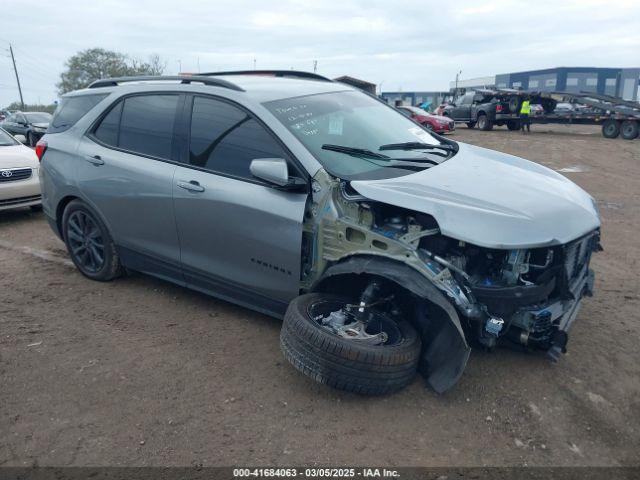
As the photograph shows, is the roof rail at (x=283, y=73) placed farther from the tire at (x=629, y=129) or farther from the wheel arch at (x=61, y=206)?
the tire at (x=629, y=129)

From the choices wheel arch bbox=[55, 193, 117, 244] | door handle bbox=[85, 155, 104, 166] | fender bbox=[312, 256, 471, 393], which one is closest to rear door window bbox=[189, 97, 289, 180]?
fender bbox=[312, 256, 471, 393]

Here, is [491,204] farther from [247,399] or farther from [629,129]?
[629,129]

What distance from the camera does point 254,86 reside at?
3943 millimetres

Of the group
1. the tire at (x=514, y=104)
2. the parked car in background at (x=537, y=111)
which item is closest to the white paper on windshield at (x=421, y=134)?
the parked car in background at (x=537, y=111)

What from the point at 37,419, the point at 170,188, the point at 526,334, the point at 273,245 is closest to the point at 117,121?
the point at 170,188

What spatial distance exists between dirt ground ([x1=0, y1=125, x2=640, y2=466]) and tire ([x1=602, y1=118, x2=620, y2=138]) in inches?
782

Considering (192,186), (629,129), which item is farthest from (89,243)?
(629,129)

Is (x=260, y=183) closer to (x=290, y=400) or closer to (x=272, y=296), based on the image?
(x=272, y=296)

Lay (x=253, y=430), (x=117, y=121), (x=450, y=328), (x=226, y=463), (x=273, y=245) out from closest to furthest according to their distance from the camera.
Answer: (x=226, y=463) < (x=253, y=430) < (x=450, y=328) < (x=273, y=245) < (x=117, y=121)

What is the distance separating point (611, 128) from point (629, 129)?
81 cm

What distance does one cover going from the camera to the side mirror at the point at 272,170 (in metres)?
3.27

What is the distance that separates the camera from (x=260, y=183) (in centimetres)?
353

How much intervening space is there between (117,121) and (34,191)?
406 centimetres

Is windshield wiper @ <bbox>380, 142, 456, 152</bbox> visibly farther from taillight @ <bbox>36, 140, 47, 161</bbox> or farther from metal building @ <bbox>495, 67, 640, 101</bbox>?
metal building @ <bbox>495, 67, 640, 101</bbox>
